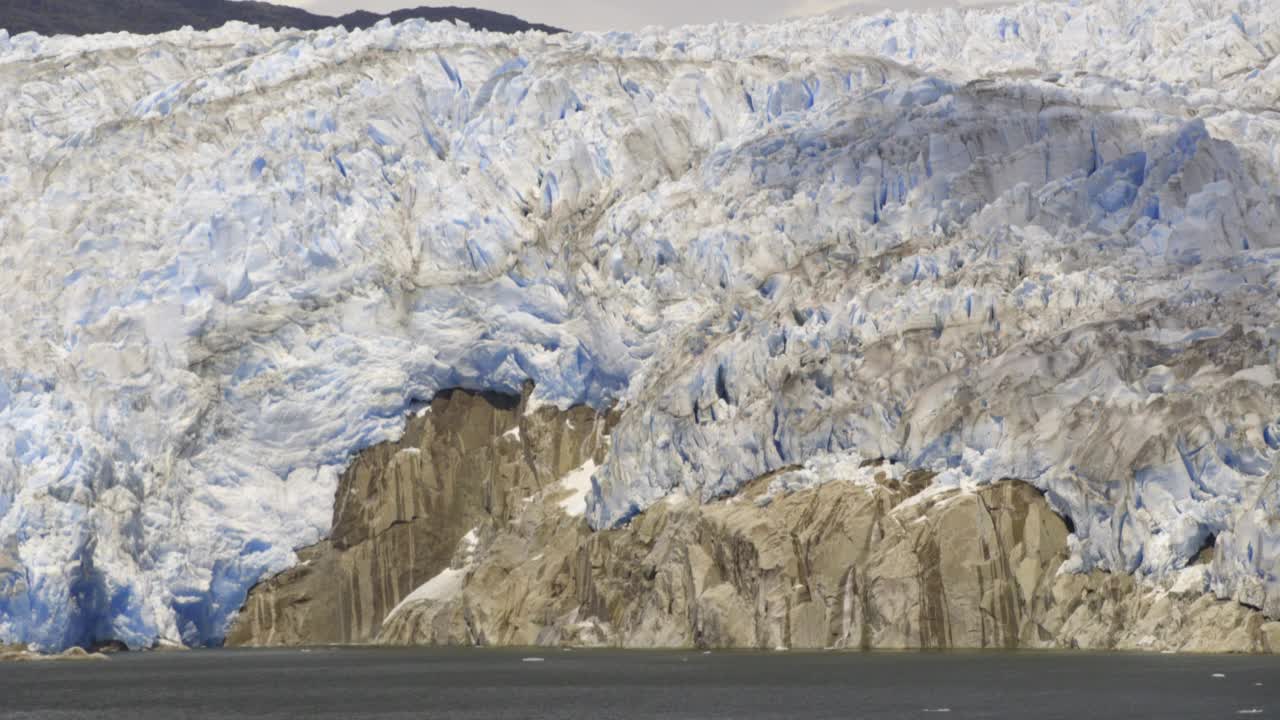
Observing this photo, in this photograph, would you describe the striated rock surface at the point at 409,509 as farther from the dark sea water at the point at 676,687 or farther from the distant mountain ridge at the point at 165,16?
the distant mountain ridge at the point at 165,16

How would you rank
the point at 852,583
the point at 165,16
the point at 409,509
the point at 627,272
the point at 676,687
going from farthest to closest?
the point at 165,16, the point at 409,509, the point at 627,272, the point at 852,583, the point at 676,687

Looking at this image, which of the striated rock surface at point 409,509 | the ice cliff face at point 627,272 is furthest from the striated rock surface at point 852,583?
the striated rock surface at point 409,509

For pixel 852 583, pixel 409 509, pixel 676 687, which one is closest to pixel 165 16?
pixel 409 509

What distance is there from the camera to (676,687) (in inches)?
2143

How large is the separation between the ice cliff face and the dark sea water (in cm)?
771

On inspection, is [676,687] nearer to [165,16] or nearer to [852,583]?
[852,583]

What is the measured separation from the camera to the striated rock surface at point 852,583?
2416 inches

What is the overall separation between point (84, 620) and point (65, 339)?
13098mm

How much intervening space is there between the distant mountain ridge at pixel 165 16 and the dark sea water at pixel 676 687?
82809 mm

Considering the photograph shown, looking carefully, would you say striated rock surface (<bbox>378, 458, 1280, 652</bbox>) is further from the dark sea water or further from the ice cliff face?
the dark sea water

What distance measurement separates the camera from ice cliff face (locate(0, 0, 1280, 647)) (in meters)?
67.2

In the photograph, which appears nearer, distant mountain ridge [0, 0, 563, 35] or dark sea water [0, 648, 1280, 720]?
dark sea water [0, 648, 1280, 720]

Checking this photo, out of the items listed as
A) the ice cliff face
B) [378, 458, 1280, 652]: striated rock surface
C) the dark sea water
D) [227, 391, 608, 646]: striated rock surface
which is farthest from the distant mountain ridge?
the dark sea water

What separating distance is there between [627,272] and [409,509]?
14035 mm
